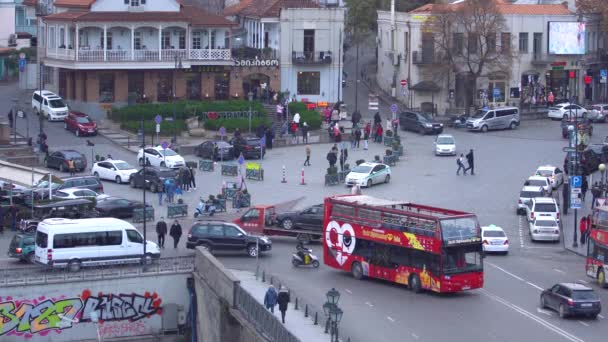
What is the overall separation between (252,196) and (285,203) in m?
2.39

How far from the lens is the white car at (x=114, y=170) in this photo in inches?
2327

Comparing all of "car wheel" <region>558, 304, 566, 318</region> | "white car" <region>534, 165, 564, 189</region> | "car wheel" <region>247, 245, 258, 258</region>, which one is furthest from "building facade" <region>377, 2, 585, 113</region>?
"car wheel" <region>558, 304, 566, 318</region>

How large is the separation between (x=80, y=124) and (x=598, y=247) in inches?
1428

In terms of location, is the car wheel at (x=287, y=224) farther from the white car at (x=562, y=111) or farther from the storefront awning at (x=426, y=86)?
the storefront awning at (x=426, y=86)

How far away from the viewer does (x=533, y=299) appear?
40.9 metres

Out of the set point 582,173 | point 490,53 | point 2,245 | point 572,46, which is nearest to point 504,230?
point 582,173

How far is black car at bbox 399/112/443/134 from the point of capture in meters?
75.1

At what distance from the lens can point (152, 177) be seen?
57500 millimetres

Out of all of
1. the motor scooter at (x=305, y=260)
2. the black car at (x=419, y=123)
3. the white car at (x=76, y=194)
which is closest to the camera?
the motor scooter at (x=305, y=260)

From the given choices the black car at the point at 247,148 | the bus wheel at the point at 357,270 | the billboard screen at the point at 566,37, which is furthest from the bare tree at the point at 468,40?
the bus wheel at the point at 357,270

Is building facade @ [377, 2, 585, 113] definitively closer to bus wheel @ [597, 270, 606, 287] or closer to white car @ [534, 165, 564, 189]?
white car @ [534, 165, 564, 189]

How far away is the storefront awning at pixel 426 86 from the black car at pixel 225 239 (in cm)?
4025

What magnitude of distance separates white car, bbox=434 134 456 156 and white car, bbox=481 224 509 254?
1966cm

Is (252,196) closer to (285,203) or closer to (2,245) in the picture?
(285,203)
